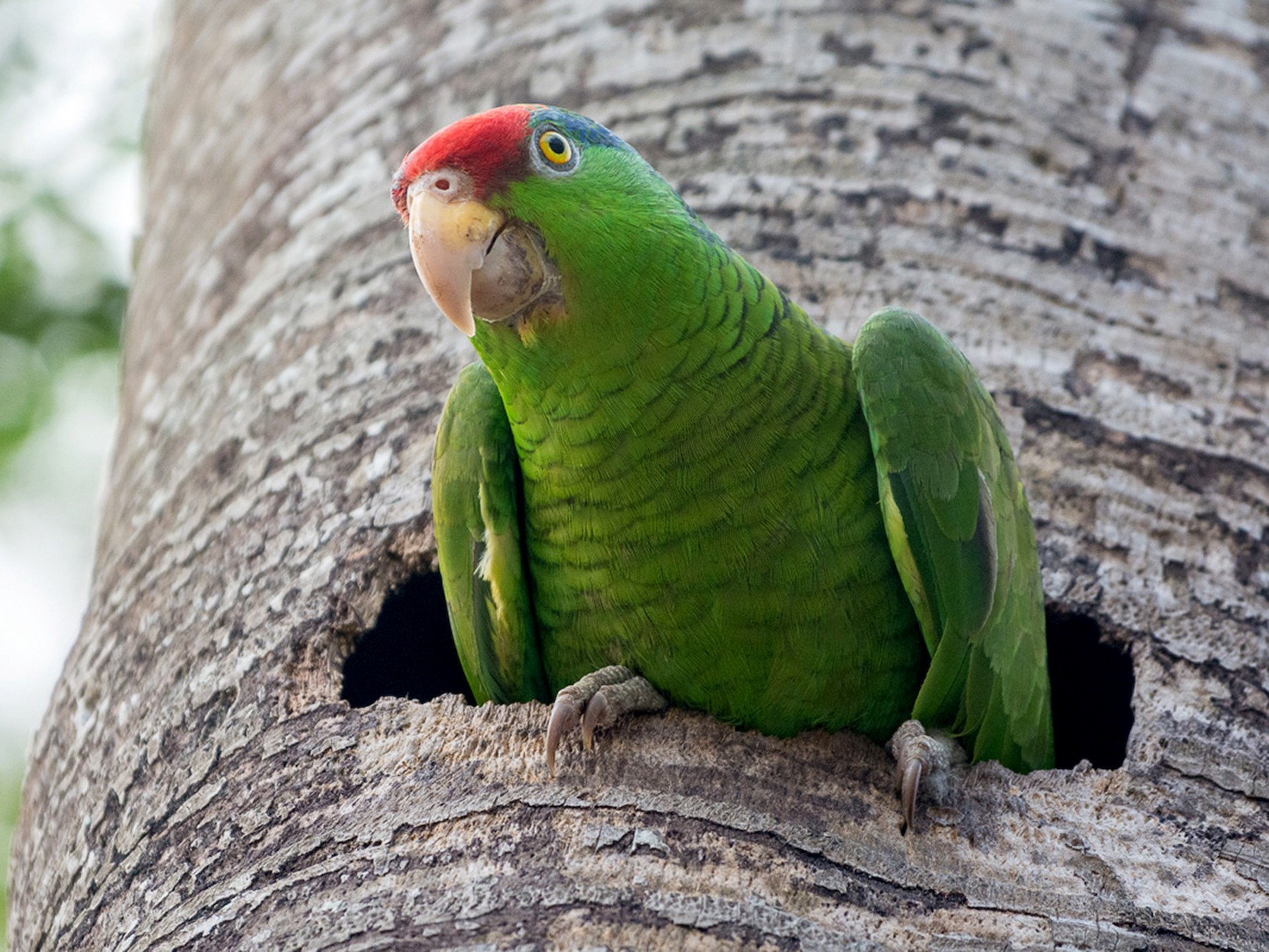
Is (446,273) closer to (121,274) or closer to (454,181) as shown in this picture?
(454,181)

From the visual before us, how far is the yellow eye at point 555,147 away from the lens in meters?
2.56

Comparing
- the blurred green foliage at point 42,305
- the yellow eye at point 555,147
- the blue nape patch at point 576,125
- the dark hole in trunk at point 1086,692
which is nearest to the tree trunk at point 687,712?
the dark hole in trunk at point 1086,692

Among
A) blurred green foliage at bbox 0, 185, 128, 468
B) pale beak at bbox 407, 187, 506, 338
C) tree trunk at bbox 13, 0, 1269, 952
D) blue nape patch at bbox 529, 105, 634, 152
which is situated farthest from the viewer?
blurred green foliage at bbox 0, 185, 128, 468

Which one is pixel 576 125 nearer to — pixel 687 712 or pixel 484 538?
pixel 484 538

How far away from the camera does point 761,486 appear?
264cm

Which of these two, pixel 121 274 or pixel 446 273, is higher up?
pixel 121 274

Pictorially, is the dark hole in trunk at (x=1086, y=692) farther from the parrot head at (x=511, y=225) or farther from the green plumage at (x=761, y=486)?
the parrot head at (x=511, y=225)

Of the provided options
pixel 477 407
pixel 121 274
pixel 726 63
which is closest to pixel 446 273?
pixel 477 407

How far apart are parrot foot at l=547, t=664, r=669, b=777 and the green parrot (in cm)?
1

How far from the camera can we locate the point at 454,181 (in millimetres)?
2510

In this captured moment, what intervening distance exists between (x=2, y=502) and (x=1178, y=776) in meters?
7.09

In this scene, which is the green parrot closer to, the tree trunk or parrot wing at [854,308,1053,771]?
parrot wing at [854,308,1053,771]

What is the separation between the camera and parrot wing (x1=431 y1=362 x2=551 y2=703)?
285cm

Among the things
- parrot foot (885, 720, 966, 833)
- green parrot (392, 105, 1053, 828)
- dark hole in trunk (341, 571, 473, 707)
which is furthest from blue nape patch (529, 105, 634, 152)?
parrot foot (885, 720, 966, 833)
